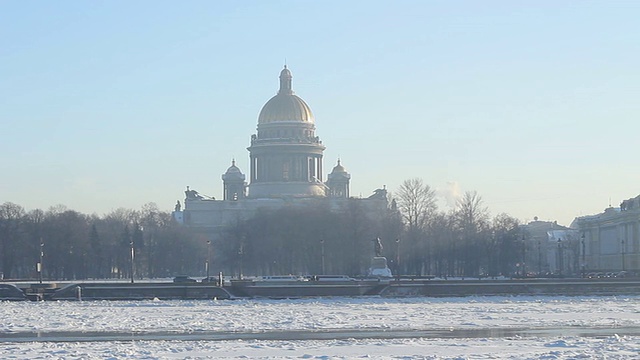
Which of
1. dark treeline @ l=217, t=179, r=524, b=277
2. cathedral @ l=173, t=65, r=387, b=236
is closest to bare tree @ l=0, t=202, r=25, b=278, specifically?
dark treeline @ l=217, t=179, r=524, b=277

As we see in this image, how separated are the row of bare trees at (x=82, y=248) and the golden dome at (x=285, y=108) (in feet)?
140

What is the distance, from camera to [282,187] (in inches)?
6969

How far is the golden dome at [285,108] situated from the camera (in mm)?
181000

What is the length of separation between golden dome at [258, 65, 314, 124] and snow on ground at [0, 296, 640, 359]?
123787mm

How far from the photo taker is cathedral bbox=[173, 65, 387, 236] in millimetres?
174625

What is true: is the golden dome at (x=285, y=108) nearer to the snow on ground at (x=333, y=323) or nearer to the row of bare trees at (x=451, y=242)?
the row of bare trees at (x=451, y=242)

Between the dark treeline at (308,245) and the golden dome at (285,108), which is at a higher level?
the golden dome at (285,108)

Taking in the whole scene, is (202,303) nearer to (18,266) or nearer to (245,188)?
(18,266)

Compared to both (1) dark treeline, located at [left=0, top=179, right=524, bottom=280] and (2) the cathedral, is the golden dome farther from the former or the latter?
(1) dark treeline, located at [left=0, top=179, right=524, bottom=280]

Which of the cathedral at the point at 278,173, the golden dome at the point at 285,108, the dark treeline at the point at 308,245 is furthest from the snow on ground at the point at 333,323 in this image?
the golden dome at the point at 285,108

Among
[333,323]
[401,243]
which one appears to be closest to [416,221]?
[401,243]

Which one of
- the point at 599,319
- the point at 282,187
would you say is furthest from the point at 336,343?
the point at 282,187

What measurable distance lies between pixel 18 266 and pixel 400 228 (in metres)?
31.8

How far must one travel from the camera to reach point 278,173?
593 feet
